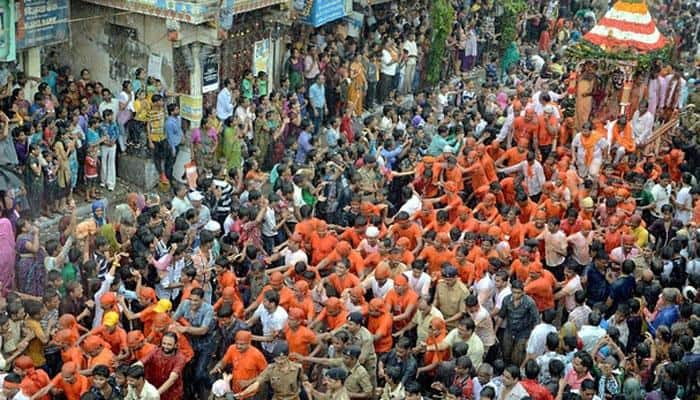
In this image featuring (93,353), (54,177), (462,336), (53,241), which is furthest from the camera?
(54,177)

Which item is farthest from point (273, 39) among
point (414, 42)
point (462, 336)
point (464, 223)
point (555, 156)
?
point (462, 336)

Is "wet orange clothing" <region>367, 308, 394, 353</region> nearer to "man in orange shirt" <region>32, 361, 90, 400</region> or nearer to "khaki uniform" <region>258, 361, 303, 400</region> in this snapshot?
"khaki uniform" <region>258, 361, 303, 400</region>

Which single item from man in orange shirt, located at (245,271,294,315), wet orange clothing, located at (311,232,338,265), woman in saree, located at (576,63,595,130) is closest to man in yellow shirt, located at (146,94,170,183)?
wet orange clothing, located at (311,232,338,265)

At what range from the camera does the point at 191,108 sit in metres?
16.7

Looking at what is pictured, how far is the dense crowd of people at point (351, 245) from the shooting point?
1002 centimetres

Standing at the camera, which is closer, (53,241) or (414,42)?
(53,241)

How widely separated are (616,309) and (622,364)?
1.45 meters

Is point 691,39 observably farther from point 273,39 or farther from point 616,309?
point 616,309

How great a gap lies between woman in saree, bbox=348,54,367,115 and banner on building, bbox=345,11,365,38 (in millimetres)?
1332

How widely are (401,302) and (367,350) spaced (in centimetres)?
107

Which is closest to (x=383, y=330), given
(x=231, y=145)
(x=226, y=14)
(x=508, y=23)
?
(x=231, y=145)

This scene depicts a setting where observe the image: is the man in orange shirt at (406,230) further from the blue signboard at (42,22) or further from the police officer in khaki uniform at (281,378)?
the blue signboard at (42,22)

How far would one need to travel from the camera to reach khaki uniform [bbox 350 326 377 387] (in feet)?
33.3

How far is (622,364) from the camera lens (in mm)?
10359
